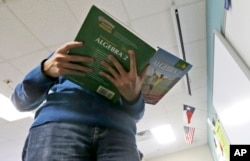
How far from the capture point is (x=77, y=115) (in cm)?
79

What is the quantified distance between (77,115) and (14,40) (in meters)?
2.31

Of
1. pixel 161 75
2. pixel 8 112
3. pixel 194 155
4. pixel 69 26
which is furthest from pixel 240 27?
pixel 194 155

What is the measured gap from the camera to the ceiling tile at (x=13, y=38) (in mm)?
2496

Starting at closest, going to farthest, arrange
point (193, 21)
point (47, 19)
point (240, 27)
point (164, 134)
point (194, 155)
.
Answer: point (240, 27), point (47, 19), point (193, 21), point (164, 134), point (194, 155)

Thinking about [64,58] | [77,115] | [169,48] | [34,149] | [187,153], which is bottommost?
[34,149]

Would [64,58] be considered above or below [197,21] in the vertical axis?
below

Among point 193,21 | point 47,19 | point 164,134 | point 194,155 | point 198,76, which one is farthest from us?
point 194,155

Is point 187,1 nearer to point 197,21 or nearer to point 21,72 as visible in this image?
point 197,21

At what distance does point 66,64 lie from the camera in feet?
2.72

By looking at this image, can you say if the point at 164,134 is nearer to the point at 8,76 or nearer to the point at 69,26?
the point at 8,76

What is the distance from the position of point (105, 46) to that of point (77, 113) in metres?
0.25

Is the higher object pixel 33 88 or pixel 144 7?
pixel 144 7

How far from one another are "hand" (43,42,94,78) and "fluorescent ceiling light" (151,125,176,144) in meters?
4.93

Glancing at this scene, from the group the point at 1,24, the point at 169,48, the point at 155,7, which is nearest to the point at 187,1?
the point at 155,7
